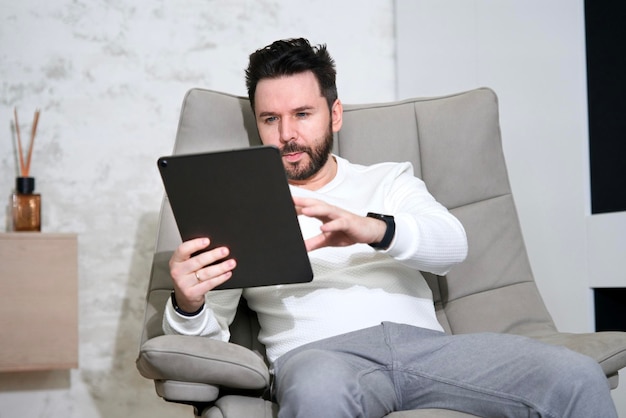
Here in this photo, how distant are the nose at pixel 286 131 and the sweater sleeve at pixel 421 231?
0.84 ft

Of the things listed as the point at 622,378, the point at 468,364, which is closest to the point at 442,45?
the point at 622,378

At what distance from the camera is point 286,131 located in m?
1.82

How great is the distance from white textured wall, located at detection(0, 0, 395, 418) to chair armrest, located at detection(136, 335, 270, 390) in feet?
3.94

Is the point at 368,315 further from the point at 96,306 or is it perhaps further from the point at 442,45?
the point at 442,45

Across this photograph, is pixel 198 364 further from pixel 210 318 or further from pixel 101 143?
pixel 101 143

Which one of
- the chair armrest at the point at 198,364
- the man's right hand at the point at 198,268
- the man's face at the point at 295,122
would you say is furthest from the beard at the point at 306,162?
the chair armrest at the point at 198,364

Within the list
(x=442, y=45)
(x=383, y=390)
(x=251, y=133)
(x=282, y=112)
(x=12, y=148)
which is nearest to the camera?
(x=383, y=390)

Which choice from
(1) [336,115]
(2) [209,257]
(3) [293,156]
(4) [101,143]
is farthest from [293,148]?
(4) [101,143]

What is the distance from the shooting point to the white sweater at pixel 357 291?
154 cm

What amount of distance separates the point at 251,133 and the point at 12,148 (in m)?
0.97

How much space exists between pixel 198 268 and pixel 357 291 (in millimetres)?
378

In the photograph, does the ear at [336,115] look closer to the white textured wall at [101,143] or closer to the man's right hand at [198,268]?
the man's right hand at [198,268]

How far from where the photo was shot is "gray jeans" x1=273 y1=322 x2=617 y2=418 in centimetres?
123

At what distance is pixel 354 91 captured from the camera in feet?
9.14
